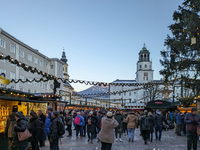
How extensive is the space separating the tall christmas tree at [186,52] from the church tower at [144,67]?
99.1 meters

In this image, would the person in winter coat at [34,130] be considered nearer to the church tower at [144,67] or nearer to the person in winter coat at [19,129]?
the person in winter coat at [19,129]

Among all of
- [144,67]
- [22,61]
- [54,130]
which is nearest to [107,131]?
[54,130]

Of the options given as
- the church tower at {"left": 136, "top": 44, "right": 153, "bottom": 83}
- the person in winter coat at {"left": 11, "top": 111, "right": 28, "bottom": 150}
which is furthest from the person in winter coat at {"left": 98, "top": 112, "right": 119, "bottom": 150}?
the church tower at {"left": 136, "top": 44, "right": 153, "bottom": 83}

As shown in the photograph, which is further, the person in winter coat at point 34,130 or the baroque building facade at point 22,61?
the baroque building facade at point 22,61

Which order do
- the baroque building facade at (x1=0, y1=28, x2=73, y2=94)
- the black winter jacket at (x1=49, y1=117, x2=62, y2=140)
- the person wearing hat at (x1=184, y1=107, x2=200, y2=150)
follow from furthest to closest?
the baroque building facade at (x1=0, y1=28, x2=73, y2=94)
the person wearing hat at (x1=184, y1=107, x2=200, y2=150)
the black winter jacket at (x1=49, y1=117, x2=62, y2=140)

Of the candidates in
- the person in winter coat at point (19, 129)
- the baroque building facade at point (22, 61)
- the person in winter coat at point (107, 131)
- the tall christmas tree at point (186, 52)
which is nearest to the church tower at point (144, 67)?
the baroque building facade at point (22, 61)

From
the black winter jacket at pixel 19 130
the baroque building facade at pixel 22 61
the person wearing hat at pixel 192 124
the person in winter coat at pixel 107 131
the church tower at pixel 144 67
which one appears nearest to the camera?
the black winter jacket at pixel 19 130

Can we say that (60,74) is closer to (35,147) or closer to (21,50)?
(21,50)

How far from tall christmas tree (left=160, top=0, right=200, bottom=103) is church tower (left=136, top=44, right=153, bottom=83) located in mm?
99064

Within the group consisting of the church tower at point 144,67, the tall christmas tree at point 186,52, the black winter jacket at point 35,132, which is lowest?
the black winter jacket at point 35,132

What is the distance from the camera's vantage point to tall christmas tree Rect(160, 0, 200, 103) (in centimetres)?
1817

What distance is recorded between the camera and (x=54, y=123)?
304 inches

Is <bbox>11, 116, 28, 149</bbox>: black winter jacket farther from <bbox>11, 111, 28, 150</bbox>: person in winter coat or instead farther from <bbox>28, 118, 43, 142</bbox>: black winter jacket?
<bbox>28, 118, 43, 142</bbox>: black winter jacket

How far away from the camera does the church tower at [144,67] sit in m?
123
